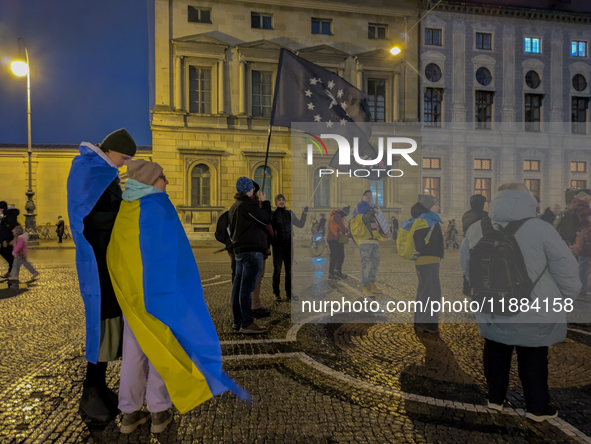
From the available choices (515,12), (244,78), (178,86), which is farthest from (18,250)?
(515,12)

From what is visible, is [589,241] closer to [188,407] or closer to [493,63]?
[188,407]

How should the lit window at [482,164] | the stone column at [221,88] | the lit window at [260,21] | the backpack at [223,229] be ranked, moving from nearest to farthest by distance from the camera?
1. the backpack at [223,229]
2. the stone column at [221,88]
3. the lit window at [260,21]
4. the lit window at [482,164]

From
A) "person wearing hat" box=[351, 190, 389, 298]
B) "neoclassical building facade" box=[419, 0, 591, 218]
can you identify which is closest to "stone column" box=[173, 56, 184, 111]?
"neoclassical building facade" box=[419, 0, 591, 218]

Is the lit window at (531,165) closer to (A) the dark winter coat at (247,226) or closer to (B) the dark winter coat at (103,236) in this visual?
(A) the dark winter coat at (247,226)

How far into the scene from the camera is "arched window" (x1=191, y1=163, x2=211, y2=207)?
2388cm

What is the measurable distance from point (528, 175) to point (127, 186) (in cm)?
2848

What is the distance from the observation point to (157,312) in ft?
9.08

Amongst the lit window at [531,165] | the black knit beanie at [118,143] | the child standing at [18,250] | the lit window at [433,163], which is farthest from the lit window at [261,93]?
the black knit beanie at [118,143]

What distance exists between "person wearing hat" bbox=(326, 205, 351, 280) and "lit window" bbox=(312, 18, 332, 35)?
1898cm

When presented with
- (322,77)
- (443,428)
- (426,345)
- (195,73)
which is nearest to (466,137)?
(195,73)

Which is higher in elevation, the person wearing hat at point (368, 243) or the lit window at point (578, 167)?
the lit window at point (578, 167)

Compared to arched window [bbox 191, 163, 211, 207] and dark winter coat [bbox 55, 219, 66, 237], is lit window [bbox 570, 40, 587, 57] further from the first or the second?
dark winter coat [bbox 55, 219, 66, 237]

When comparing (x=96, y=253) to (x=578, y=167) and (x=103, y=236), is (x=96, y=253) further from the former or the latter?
(x=578, y=167)

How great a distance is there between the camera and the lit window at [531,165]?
86.5ft
